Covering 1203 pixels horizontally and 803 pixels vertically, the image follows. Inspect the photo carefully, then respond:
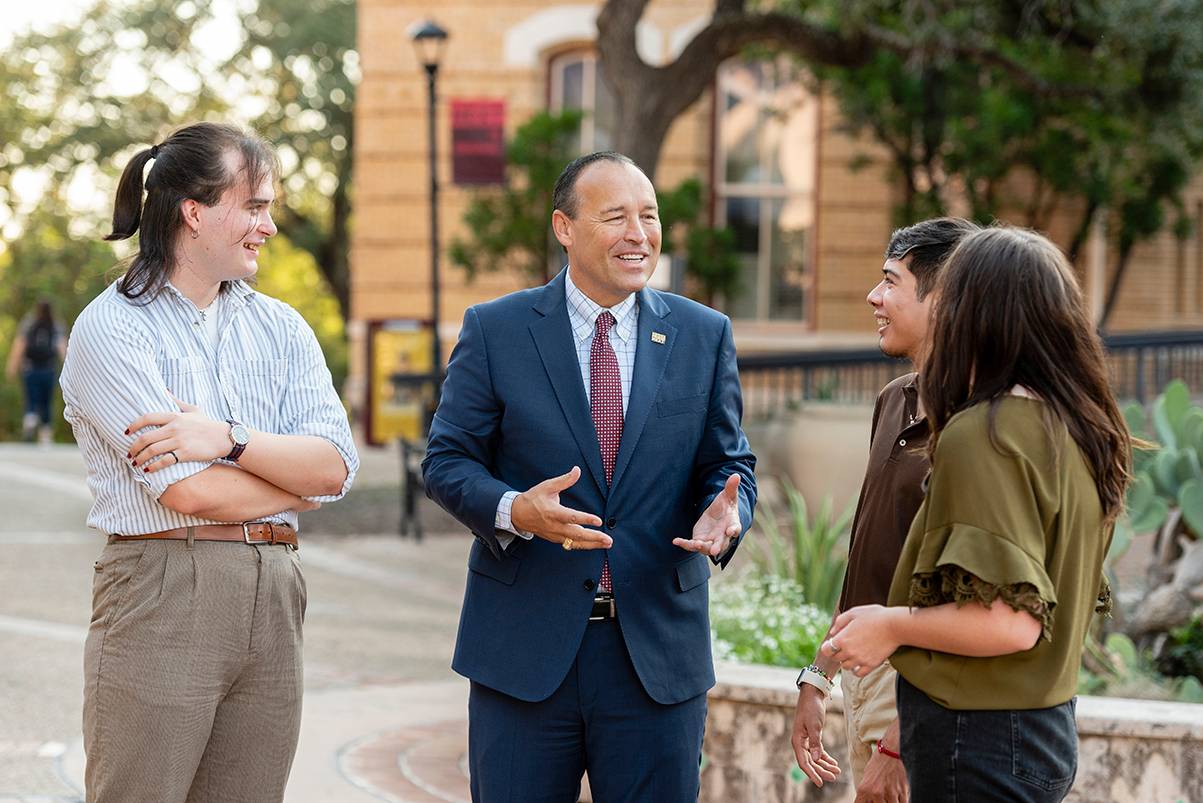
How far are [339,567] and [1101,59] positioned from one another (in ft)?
27.7

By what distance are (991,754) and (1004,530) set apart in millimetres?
403

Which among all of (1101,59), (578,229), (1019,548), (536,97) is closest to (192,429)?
(578,229)

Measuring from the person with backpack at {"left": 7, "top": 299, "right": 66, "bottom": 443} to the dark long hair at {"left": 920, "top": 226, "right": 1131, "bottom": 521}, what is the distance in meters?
20.3

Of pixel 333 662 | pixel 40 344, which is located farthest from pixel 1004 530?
pixel 40 344

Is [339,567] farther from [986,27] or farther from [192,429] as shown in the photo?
[192,429]

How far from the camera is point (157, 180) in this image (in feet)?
10.8

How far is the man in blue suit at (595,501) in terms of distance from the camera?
350 centimetres

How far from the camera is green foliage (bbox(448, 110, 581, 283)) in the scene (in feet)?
57.3

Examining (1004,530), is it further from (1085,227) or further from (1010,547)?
(1085,227)

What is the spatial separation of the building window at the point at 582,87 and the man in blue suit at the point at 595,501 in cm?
1740

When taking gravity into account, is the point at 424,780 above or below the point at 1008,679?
below

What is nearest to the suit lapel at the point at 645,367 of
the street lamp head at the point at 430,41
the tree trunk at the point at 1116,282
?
the street lamp head at the point at 430,41

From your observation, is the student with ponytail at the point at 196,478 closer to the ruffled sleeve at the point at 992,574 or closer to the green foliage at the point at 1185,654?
the ruffled sleeve at the point at 992,574

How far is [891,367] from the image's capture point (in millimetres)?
15508
